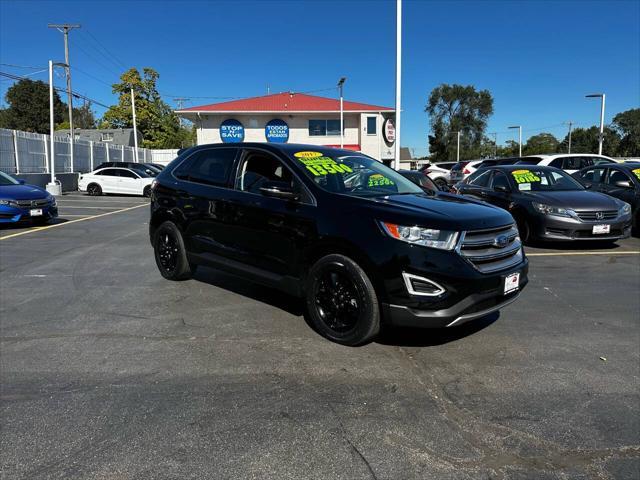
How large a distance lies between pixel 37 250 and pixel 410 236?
7542 millimetres

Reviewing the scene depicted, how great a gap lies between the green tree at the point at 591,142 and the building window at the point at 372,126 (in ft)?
170

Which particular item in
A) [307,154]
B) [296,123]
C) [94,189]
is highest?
[296,123]

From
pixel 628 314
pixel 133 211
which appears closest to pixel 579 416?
pixel 628 314

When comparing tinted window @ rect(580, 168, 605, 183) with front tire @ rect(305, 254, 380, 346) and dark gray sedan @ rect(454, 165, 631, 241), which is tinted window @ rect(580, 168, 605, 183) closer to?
dark gray sedan @ rect(454, 165, 631, 241)

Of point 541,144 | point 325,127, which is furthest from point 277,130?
point 541,144

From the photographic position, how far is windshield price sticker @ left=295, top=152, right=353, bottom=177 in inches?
176

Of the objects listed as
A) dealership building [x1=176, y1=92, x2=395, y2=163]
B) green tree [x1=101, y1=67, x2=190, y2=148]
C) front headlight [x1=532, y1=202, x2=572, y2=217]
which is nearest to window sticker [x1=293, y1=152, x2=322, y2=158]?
front headlight [x1=532, y1=202, x2=572, y2=217]

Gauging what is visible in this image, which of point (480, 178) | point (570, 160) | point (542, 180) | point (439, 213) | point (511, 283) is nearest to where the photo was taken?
point (439, 213)

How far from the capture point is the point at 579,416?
118 inches

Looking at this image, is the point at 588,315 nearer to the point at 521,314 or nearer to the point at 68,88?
the point at 521,314

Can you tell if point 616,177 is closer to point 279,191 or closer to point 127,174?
point 279,191

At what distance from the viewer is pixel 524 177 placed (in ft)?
30.9

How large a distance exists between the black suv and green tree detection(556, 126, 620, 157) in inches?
3210

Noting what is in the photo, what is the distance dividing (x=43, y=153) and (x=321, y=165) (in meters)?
24.3
